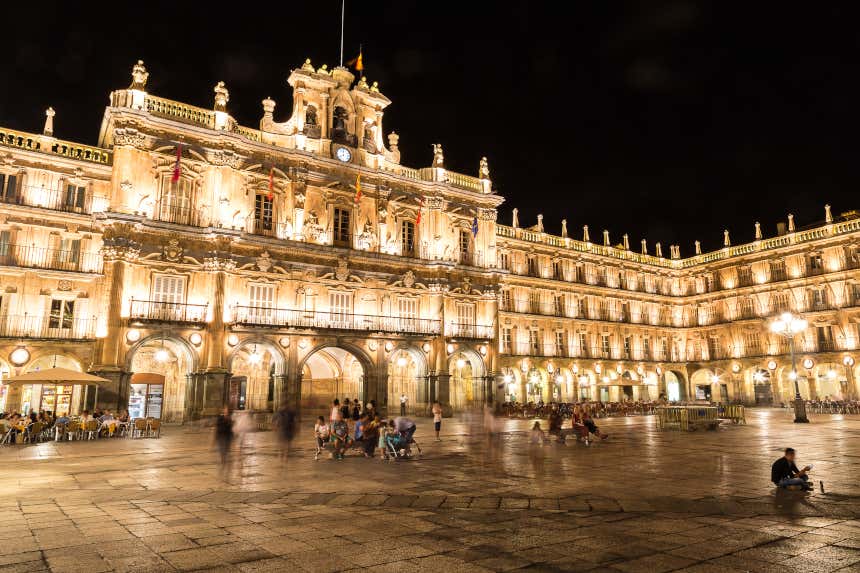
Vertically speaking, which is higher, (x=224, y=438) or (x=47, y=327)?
(x=47, y=327)

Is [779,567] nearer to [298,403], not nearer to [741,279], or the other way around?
[298,403]

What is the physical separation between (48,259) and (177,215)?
21.0 feet

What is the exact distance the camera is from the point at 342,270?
33125 mm

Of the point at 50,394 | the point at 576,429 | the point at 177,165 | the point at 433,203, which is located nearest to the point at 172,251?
the point at 177,165

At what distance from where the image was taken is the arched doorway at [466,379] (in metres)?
37.8

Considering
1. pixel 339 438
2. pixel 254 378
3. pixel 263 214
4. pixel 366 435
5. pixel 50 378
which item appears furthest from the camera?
pixel 254 378

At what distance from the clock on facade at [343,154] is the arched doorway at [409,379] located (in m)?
11.8

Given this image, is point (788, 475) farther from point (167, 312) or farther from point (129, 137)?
point (129, 137)

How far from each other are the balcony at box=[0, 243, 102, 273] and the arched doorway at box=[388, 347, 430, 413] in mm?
16659

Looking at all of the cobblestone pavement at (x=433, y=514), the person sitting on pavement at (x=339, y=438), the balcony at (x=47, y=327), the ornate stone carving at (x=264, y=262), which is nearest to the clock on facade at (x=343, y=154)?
the ornate stone carving at (x=264, y=262)

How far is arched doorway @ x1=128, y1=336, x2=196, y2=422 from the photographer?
29.6m

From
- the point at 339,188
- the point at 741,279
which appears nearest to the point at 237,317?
the point at 339,188

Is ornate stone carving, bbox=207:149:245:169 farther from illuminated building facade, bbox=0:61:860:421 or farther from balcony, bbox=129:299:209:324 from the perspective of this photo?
balcony, bbox=129:299:209:324

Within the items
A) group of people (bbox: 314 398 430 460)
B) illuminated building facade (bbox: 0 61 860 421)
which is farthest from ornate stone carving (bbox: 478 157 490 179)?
group of people (bbox: 314 398 430 460)
